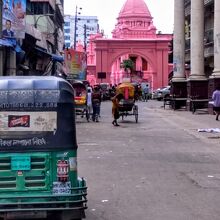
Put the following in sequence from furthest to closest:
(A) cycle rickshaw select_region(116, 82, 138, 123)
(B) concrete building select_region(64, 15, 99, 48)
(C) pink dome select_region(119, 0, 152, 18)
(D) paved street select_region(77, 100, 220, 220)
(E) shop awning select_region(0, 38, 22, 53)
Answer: (B) concrete building select_region(64, 15, 99, 48), (C) pink dome select_region(119, 0, 152, 18), (A) cycle rickshaw select_region(116, 82, 138, 123), (E) shop awning select_region(0, 38, 22, 53), (D) paved street select_region(77, 100, 220, 220)

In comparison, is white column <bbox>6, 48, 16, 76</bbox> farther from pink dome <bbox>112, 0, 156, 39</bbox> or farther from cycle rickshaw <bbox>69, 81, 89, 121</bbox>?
pink dome <bbox>112, 0, 156, 39</bbox>

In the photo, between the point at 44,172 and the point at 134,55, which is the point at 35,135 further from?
the point at 134,55

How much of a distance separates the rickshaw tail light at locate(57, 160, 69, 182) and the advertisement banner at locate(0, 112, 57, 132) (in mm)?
432

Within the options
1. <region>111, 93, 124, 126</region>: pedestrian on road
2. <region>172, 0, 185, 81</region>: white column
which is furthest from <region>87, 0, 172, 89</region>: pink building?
<region>111, 93, 124, 126</region>: pedestrian on road

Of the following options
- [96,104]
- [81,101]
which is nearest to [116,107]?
[96,104]

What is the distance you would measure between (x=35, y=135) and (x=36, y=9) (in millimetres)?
53151

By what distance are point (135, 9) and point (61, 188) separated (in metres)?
105

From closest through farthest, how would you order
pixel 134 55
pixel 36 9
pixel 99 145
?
pixel 99 145 < pixel 36 9 < pixel 134 55

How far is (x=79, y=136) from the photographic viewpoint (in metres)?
22.9

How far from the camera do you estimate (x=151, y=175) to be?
13.3 m

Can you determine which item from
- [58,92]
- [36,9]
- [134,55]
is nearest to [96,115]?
[58,92]

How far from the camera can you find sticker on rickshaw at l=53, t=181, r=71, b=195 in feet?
26.0

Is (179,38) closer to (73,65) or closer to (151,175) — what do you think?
(73,65)

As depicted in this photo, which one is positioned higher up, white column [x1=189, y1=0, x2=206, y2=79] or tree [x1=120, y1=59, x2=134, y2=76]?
tree [x1=120, y1=59, x2=134, y2=76]
